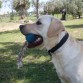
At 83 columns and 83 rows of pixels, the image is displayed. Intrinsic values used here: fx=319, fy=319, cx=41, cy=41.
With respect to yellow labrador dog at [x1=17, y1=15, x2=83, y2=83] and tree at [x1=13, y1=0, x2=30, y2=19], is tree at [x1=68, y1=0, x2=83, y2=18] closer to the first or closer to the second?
tree at [x1=13, y1=0, x2=30, y2=19]

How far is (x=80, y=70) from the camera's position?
4.92m

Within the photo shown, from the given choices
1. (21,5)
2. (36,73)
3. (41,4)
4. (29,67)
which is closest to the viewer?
(36,73)

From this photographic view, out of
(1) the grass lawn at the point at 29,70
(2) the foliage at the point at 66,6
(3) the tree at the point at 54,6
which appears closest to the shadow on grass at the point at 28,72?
(1) the grass lawn at the point at 29,70

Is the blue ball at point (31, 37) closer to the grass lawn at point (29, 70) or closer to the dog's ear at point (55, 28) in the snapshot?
the dog's ear at point (55, 28)

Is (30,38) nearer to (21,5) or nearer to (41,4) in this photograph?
(21,5)

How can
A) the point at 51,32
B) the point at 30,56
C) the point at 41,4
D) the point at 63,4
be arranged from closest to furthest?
the point at 51,32, the point at 30,56, the point at 41,4, the point at 63,4

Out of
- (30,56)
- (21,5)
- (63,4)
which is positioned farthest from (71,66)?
(63,4)

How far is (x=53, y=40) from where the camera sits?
488cm

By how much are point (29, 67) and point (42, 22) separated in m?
3.57

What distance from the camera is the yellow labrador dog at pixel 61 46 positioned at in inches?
191

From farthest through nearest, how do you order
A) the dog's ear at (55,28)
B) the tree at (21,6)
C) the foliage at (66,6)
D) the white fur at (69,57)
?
1. the foliage at (66,6)
2. the tree at (21,6)
3. the white fur at (69,57)
4. the dog's ear at (55,28)

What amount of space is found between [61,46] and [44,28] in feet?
1.30

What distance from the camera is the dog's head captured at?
4.78m

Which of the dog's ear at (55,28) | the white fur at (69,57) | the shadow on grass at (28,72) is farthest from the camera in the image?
the shadow on grass at (28,72)
